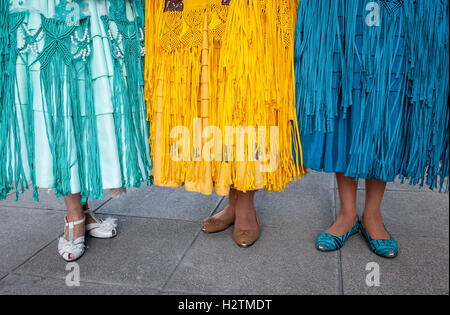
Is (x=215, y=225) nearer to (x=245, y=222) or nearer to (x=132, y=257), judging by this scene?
(x=245, y=222)

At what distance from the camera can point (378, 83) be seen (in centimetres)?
122

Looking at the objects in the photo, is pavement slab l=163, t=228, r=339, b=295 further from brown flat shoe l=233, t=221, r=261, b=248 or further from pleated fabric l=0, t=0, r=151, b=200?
pleated fabric l=0, t=0, r=151, b=200

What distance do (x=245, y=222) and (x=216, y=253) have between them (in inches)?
7.9

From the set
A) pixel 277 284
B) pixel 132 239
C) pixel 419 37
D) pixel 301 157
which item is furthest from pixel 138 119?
pixel 419 37

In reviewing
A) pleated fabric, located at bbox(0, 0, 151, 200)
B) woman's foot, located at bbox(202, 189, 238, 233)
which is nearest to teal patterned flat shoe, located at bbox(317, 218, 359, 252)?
woman's foot, located at bbox(202, 189, 238, 233)

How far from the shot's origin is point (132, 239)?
5.17 feet

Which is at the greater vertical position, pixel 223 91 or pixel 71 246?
pixel 223 91

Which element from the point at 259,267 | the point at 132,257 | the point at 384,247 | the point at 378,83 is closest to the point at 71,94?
the point at 132,257

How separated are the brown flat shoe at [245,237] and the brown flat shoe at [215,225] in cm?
12

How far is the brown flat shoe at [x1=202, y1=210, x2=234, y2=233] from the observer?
5.34 feet

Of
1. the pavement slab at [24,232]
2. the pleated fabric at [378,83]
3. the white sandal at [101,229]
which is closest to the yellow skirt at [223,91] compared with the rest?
the pleated fabric at [378,83]

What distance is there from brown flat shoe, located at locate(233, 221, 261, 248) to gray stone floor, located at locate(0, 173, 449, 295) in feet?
0.09
